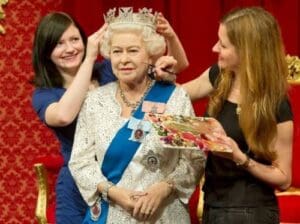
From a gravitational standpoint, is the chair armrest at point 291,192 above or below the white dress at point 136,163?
below

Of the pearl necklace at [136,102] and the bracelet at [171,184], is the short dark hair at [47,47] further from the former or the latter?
the bracelet at [171,184]

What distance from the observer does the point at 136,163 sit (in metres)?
2.05

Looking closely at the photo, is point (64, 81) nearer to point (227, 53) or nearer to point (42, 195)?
point (227, 53)

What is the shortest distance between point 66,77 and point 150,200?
0.72 meters

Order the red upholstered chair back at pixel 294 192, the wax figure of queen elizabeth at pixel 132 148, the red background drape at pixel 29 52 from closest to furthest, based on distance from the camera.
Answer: the wax figure of queen elizabeth at pixel 132 148
the red upholstered chair back at pixel 294 192
the red background drape at pixel 29 52

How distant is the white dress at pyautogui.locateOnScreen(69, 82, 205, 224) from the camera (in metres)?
2.05

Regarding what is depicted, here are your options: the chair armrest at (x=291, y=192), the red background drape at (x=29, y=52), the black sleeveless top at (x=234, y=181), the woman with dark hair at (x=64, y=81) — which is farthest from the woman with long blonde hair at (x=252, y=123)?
the red background drape at (x=29, y=52)

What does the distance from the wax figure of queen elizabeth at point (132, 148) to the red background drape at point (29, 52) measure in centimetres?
167

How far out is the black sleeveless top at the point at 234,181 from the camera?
1.93 metres

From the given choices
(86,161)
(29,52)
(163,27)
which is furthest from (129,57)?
(29,52)

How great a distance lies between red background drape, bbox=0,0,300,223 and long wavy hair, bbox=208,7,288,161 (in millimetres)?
1876

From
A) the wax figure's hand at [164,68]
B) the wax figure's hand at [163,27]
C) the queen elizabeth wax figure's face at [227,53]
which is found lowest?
the wax figure's hand at [164,68]

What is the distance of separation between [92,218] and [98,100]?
400 millimetres

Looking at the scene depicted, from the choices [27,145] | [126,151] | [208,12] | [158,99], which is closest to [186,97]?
[158,99]
